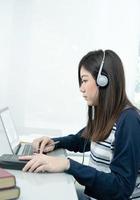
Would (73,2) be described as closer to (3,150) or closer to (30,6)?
(30,6)

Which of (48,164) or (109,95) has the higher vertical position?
(109,95)

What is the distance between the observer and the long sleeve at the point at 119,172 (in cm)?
109

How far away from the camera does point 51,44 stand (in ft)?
7.36

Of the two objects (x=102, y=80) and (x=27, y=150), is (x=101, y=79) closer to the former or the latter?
(x=102, y=80)

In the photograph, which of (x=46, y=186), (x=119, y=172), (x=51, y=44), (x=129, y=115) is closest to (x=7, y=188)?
(x=46, y=186)

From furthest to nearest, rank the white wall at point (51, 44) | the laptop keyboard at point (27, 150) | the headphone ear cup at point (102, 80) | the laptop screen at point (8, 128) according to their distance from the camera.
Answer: the white wall at point (51, 44), the laptop screen at point (8, 128), the laptop keyboard at point (27, 150), the headphone ear cup at point (102, 80)

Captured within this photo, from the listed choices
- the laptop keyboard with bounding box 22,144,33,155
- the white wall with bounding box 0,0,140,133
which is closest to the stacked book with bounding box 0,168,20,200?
the laptop keyboard with bounding box 22,144,33,155

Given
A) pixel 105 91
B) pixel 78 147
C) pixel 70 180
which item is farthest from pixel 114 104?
pixel 78 147

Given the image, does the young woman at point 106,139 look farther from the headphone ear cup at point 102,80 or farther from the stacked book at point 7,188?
the stacked book at point 7,188

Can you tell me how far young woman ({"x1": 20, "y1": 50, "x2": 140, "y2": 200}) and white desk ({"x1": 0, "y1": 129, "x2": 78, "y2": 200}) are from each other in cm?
3

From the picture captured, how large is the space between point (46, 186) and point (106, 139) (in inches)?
13.0

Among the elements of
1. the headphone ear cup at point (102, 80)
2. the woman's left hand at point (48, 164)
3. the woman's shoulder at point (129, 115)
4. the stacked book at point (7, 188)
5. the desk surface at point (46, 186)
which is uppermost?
the headphone ear cup at point (102, 80)

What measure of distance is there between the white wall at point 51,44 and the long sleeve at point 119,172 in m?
1.17

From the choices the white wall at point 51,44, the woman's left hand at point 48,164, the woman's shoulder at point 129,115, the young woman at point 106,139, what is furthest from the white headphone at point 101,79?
the white wall at point 51,44
